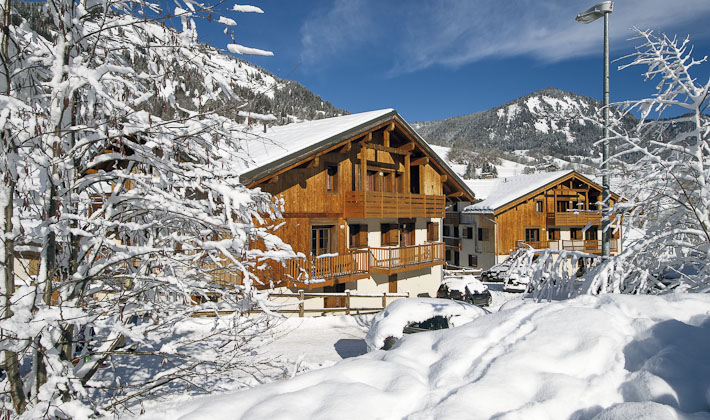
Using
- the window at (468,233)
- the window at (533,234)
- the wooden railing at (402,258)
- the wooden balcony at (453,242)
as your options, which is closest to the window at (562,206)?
the window at (533,234)

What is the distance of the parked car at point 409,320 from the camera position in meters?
10.0

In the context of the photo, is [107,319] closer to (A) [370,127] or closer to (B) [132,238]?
(B) [132,238]

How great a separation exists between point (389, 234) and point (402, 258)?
2.05m

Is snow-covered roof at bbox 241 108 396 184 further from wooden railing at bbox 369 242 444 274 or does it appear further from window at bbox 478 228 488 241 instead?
window at bbox 478 228 488 241

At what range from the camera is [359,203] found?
1798 centimetres

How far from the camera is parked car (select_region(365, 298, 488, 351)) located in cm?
1000

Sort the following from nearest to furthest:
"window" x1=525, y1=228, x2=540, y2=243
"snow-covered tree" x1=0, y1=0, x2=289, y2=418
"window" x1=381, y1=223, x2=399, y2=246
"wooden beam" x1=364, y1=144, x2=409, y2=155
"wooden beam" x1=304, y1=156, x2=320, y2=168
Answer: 1. "snow-covered tree" x1=0, y1=0, x2=289, y2=418
2. "wooden beam" x1=304, y1=156, x2=320, y2=168
3. "wooden beam" x1=364, y1=144, x2=409, y2=155
4. "window" x1=381, y1=223, x2=399, y2=246
5. "window" x1=525, y1=228, x2=540, y2=243

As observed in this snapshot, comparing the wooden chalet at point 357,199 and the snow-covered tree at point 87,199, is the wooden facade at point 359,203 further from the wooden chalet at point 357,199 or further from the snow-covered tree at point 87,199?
the snow-covered tree at point 87,199

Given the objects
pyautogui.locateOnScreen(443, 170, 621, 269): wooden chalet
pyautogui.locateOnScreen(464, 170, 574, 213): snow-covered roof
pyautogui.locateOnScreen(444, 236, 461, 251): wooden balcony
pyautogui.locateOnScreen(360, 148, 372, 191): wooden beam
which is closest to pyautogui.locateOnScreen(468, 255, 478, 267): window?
pyautogui.locateOnScreen(443, 170, 621, 269): wooden chalet

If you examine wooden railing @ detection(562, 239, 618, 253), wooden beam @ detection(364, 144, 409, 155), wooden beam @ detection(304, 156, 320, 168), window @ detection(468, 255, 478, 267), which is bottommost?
window @ detection(468, 255, 478, 267)

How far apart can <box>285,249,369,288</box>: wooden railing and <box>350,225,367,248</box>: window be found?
1407mm

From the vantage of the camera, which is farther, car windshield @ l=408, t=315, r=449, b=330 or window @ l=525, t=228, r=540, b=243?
window @ l=525, t=228, r=540, b=243

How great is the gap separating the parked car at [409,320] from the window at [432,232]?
1355 centimetres

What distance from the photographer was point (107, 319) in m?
3.61
